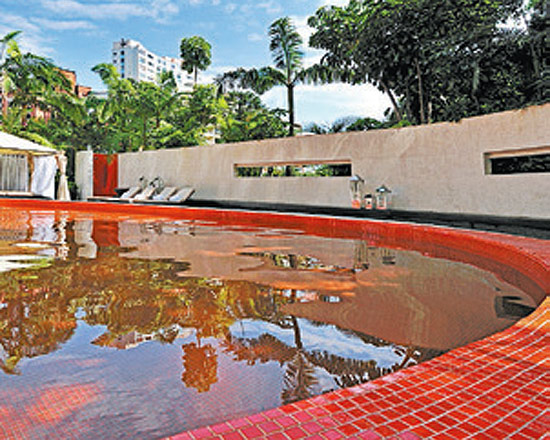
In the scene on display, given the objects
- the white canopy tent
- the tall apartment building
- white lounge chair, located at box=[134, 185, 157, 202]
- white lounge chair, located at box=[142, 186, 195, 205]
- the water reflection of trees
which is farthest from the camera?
the tall apartment building

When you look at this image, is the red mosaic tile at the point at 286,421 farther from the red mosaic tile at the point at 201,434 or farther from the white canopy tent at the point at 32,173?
the white canopy tent at the point at 32,173

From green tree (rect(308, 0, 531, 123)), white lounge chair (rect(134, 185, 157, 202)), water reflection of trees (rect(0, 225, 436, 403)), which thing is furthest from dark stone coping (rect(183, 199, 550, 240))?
water reflection of trees (rect(0, 225, 436, 403))

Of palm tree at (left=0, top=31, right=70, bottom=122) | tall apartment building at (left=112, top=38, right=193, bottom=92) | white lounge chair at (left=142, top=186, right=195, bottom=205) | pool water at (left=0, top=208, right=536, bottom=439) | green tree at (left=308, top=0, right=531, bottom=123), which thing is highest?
tall apartment building at (left=112, top=38, right=193, bottom=92)

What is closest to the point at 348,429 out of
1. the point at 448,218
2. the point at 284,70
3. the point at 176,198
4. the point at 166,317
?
the point at 166,317

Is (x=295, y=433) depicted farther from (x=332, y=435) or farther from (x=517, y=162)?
(x=517, y=162)

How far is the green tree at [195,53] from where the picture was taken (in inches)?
939

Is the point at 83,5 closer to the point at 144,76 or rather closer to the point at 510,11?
the point at 510,11

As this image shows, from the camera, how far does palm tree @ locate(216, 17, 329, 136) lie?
51.7ft

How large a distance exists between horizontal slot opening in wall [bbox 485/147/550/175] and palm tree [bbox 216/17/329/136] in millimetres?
8663

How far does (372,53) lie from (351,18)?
3.71 meters

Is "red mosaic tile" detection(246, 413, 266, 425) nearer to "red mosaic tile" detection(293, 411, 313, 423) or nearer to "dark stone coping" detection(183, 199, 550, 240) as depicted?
"red mosaic tile" detection(293, 411, 313, 423)

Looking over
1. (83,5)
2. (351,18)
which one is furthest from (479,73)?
(83,5)

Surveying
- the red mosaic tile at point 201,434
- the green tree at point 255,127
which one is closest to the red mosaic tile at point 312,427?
the red mosaic tile at point 201,434

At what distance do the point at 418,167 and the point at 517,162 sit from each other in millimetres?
2078
